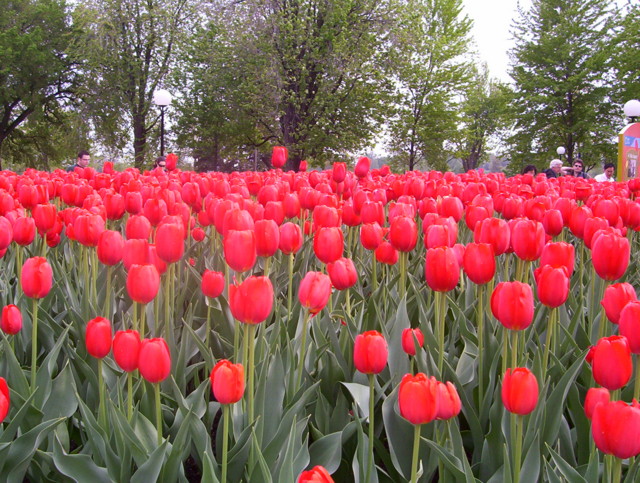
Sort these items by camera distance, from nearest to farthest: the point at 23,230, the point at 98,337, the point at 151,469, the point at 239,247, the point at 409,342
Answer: the point at 151,469, the point at 98,337, the point at 239,247, the point at 409,342, the point at 23,230

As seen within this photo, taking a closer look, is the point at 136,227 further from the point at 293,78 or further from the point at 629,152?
the point at 293,78

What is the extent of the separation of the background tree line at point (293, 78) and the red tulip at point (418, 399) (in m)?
23.8

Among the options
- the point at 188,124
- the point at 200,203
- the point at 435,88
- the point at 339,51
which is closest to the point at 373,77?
the point at 339,51

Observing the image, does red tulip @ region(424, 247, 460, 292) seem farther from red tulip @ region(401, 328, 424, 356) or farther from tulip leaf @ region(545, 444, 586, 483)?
tulip leaf @ region(545, 444, 586, 483)

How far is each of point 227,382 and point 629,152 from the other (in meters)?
10.4

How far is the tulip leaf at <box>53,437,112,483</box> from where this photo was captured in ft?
4.09

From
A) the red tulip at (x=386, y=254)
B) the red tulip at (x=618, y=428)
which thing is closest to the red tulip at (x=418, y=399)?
the red tulip at (x=618, y=428)

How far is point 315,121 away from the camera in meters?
25.7

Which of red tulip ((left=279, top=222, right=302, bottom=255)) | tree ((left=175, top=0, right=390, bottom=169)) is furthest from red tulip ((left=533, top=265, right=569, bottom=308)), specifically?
tree ((left=175, top=0, right=390, bottom=169))

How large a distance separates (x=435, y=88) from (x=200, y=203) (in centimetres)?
3220

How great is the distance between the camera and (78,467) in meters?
1.26

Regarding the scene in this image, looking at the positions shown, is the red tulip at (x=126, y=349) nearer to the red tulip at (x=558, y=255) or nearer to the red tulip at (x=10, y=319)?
the red tulip at (x=10, y=319)

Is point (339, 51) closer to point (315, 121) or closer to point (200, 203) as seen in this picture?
point (315, 121)

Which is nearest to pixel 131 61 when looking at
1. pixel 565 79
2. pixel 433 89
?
pixel 433 89
